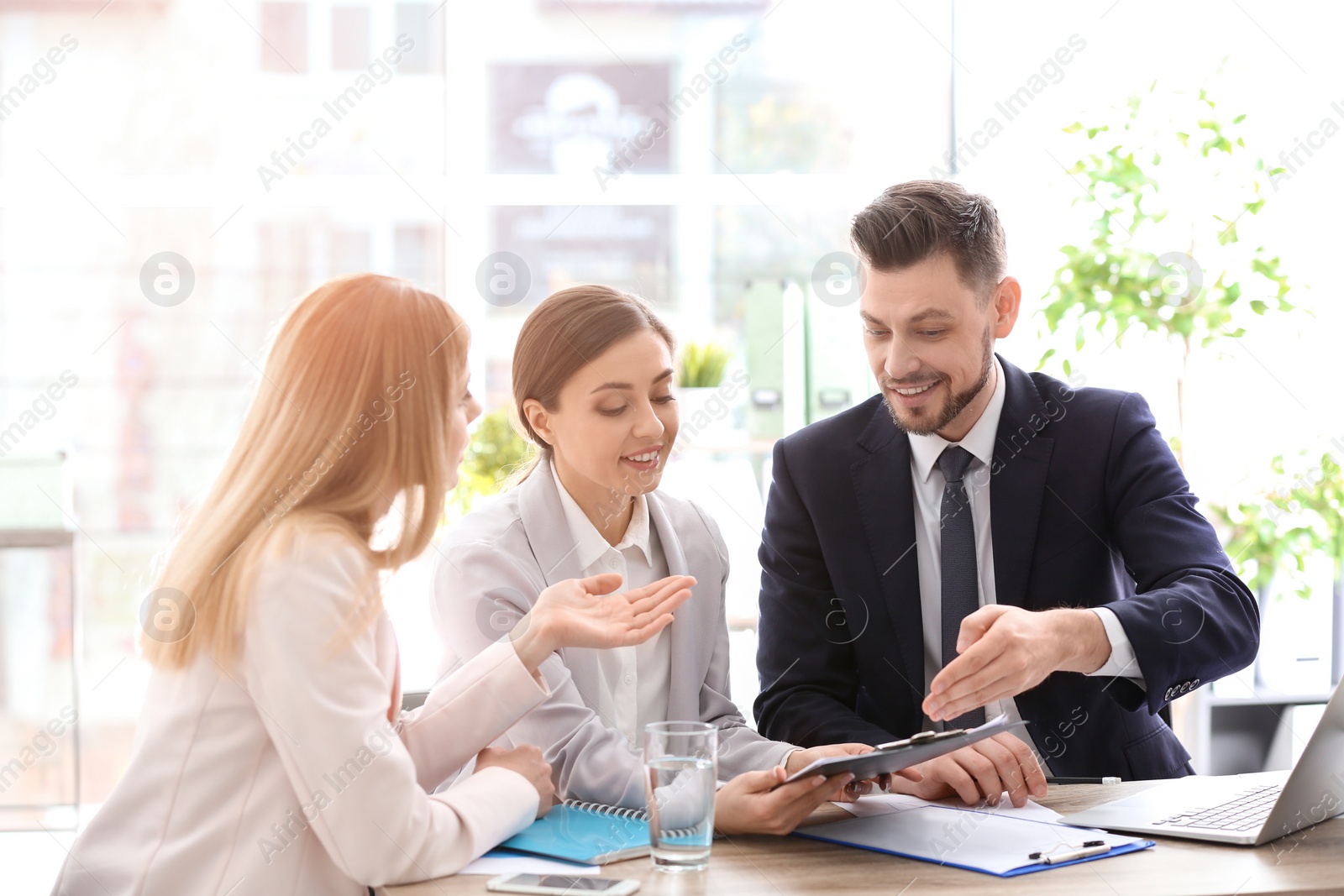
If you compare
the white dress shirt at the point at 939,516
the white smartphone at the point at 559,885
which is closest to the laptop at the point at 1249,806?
the white dress shirt at the point at 939,516

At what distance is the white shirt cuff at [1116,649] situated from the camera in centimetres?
156

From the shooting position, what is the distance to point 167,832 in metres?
1.21

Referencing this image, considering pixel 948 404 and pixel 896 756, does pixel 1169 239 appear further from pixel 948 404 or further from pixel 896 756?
pixel 896 756

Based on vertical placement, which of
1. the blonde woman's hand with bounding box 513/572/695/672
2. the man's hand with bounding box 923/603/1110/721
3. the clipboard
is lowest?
the clipboard

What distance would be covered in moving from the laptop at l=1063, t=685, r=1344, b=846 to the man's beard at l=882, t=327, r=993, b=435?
2.13 ft

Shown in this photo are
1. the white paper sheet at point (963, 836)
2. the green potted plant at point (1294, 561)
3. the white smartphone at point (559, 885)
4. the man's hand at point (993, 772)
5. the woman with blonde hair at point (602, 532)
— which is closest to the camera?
the white smartphone at point (559, 885)

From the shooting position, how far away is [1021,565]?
183cm

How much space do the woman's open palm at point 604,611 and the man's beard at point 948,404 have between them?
Answer: 0.66m

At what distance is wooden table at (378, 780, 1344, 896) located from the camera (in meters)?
1.09

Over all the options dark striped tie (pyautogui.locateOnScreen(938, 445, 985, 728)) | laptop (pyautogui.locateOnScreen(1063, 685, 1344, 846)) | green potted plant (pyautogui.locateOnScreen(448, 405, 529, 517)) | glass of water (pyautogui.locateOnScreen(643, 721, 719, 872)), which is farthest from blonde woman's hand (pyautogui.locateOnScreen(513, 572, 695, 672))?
green potted plant (pyautogui.locateOnScreen(448, 405, 529, 517))

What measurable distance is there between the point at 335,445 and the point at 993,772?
0.82 meters

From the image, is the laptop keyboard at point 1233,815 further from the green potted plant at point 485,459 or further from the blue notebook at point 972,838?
the green potted plant at point 485,459

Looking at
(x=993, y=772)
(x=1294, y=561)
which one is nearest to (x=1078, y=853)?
(x=993, y=772)

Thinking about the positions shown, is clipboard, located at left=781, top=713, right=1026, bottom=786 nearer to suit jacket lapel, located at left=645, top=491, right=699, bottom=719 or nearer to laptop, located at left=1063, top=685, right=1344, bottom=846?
laptop, located at left=1063, top=685, right=1344, bottom=846
